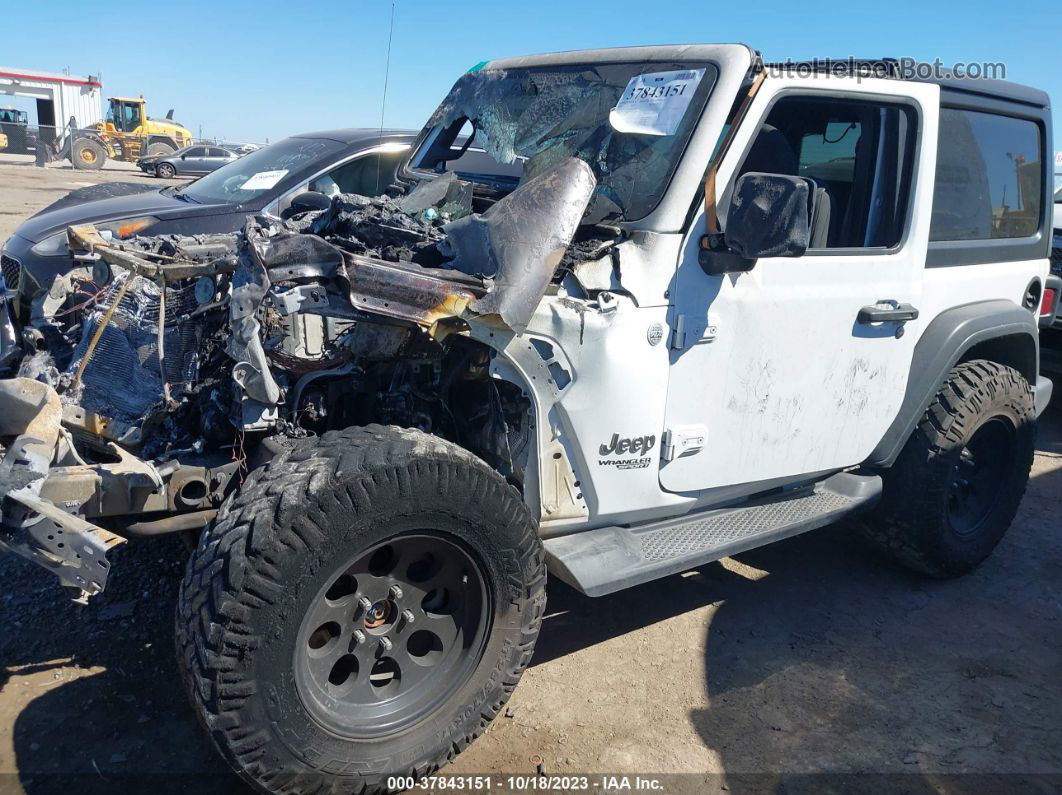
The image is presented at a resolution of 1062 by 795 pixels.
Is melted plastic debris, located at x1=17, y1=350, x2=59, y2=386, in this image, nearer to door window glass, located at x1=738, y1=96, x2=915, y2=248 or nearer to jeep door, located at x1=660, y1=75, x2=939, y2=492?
jeep door, located at x1=660, y1=75, x2=939, y2=492

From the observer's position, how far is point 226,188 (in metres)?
7.02

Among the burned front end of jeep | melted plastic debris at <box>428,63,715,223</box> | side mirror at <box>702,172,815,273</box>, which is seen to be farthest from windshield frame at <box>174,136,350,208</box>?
side mirror at <box>702,172,815,273</box>

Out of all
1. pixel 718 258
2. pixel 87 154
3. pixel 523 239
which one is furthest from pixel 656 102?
pixel 87 154

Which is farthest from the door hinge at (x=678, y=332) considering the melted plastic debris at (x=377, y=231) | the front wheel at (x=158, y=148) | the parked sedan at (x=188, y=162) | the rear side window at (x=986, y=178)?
the front wheel at (x=158, y=148)

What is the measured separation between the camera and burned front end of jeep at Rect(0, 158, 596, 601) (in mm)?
2428

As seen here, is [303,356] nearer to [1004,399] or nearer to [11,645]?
[11,645]

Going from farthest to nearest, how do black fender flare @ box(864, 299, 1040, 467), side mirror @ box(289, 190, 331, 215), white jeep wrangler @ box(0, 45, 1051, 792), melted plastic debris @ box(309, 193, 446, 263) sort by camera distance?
side mirror @ box(289, 190, 331, 215), black fender flare @ box(864, 299, 1040, 467), melted plastic debris @ box(309, 193, 446, 263), white jeep wrangler @ box(0, 45, 1051, 792)

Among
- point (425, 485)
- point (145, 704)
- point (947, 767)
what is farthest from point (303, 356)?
point (947, 767)

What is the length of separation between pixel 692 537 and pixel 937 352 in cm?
140

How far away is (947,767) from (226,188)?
21.1 ft

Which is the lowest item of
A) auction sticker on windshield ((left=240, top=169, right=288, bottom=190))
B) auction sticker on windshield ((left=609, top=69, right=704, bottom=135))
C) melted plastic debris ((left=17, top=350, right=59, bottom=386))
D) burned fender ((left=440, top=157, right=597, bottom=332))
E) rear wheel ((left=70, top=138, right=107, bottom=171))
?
rear wheel ((left=70, top=138, right=107, bottom=171))

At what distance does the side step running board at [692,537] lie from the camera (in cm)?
293

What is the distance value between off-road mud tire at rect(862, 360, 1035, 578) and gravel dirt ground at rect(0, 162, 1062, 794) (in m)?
0.22

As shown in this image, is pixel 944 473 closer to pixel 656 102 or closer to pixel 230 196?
pixel 656 102
